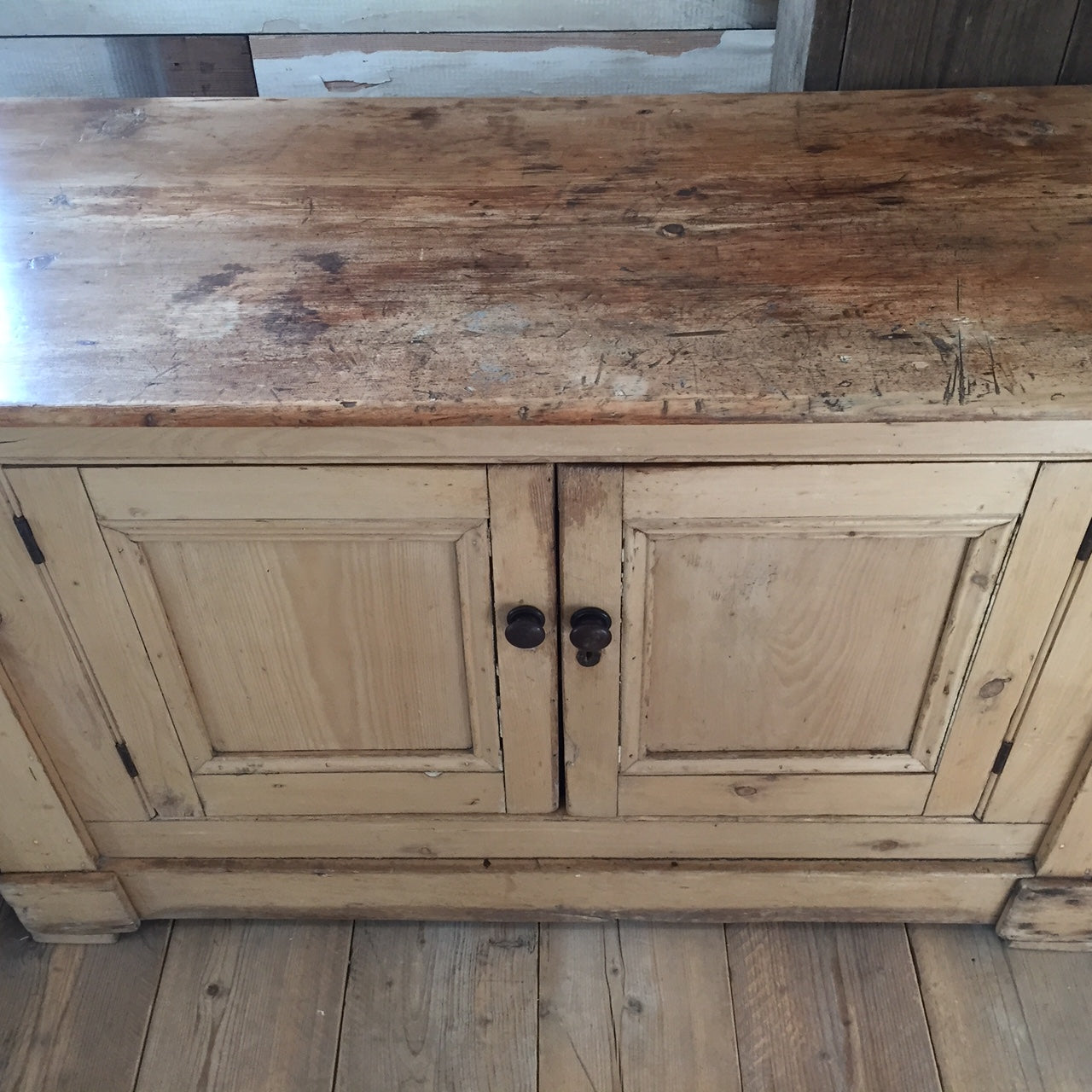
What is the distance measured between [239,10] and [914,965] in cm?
133

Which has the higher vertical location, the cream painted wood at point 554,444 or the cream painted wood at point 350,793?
the cream painted wood at point 554,444

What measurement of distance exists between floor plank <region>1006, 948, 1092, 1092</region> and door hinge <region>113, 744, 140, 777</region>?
38.2 inches

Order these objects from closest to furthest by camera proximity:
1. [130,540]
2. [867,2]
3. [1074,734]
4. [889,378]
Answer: [889,378] < [130,540] < [1074,734] < [867,2]

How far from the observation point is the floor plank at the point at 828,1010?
3.50 feet

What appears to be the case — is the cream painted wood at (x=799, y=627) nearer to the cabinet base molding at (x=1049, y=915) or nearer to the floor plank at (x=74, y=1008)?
the cabinet base molding at (x=1049, y=915)

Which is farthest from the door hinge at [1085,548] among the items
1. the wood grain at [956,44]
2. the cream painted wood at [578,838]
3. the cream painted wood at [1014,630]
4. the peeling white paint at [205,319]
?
the peeling white paint at [205,319]

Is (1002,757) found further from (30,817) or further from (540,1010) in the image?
(30,817)

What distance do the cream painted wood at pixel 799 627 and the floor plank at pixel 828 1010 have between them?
23 cm

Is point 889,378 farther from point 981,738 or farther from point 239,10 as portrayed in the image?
point 239,10

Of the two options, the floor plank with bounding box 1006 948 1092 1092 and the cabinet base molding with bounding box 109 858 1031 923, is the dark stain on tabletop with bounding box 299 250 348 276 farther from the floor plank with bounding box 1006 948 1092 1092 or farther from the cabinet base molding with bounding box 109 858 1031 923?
the floor plank with bounding box 1006 948 1092 1092

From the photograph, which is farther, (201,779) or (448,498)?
(201,779)

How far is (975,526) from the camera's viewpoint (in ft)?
2.68

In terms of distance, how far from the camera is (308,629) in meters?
0.91

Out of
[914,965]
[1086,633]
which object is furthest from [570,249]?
[914,965]
